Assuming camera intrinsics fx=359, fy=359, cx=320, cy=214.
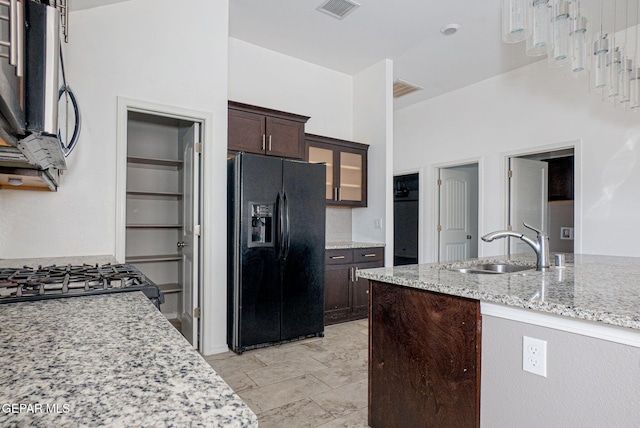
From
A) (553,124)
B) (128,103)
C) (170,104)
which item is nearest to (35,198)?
(128,103)

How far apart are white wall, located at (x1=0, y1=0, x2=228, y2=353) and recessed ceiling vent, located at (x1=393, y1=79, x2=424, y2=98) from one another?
2.66 metres

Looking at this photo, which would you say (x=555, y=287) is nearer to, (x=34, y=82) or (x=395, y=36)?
(x=34, y=82)

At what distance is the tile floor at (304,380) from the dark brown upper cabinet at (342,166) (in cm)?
167

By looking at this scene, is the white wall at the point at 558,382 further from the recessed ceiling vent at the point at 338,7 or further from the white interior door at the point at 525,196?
the white interior door at the point at 525,196

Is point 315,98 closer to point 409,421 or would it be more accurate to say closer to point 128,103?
point 128,103

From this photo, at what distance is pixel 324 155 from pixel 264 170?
48.8 inches

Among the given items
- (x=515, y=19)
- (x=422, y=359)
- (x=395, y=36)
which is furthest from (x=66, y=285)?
(x=395, y=36)

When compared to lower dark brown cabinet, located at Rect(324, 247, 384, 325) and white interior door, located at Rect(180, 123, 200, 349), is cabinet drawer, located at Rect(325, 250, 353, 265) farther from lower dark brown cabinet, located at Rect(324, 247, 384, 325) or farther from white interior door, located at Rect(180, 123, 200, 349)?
white interior door, located at Rect(180, 123, 200, 349)

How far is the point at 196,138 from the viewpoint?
126 inches

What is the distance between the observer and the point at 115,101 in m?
2.72

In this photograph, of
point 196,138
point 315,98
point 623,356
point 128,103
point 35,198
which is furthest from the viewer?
point 315,98

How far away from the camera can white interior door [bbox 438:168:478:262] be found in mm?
5430

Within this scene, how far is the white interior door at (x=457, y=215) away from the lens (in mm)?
5430

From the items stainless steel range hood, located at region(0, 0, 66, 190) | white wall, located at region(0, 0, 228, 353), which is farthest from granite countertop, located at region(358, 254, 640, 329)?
white wall, located at region(0, 0, 228, 353)
